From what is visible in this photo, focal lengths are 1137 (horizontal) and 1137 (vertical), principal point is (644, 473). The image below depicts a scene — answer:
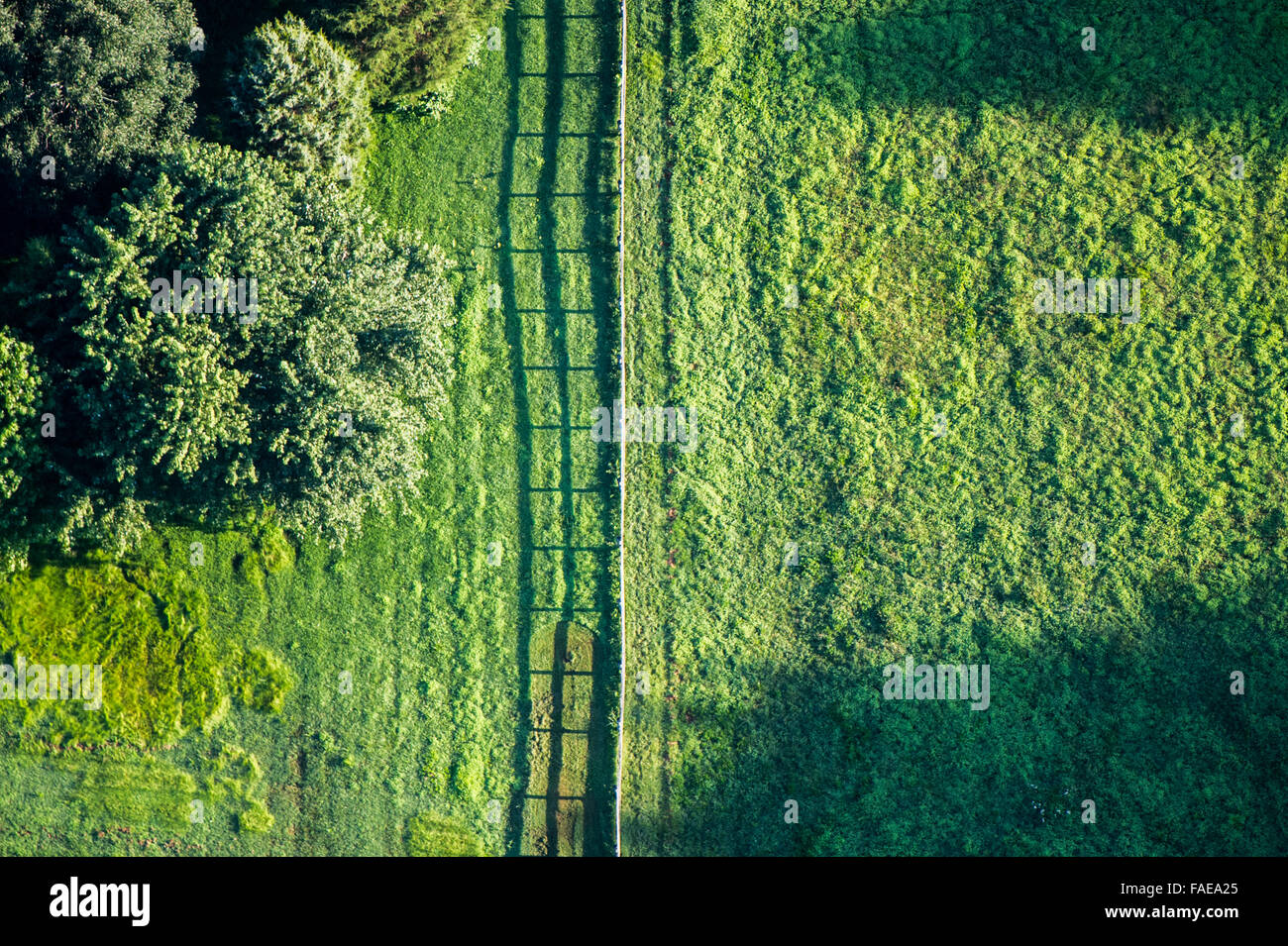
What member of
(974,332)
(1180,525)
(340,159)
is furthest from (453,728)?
(1180,525)

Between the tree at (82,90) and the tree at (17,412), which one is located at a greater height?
the tree at (82,90)

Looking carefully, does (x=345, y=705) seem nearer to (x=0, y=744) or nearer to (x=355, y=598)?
(x=355, y=598)

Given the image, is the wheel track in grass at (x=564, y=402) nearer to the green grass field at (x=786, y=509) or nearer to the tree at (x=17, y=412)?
the green grass field at (x=786, y=509)

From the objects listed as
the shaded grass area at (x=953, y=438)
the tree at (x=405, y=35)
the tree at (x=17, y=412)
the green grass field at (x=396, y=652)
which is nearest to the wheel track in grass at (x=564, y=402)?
the green grass field at (x=396, y=652)

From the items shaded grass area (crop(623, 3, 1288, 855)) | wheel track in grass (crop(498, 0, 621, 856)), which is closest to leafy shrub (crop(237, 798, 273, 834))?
wheel track in grass (crop(498, 0, 621, 856))

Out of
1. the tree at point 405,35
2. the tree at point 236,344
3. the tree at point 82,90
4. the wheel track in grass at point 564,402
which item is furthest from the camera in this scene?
the wheel track in grass at point 564,402
